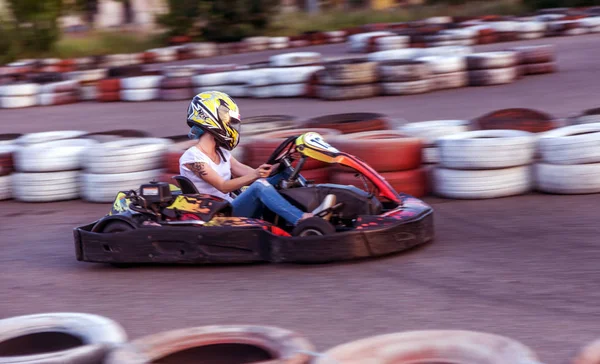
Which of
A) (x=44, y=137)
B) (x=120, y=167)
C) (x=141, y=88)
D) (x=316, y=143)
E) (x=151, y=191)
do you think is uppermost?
(x=316, y=143)

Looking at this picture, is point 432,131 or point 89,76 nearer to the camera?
point 432,131

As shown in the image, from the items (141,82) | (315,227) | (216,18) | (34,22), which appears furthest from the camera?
(216,18)

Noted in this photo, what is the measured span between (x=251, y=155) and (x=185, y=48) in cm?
1627

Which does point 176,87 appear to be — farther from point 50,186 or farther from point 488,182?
point 488,182

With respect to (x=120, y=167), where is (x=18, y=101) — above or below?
below

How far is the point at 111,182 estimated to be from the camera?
6809 millimetres

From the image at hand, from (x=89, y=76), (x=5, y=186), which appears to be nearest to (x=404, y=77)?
(x=5, y=186)

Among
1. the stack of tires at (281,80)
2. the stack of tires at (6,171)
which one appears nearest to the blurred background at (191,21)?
the stack of tires at (281,80)

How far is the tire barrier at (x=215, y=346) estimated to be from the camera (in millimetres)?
2938

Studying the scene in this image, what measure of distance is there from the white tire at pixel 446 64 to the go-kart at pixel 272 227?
303 inches

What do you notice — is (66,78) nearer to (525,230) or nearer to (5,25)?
(5,25)

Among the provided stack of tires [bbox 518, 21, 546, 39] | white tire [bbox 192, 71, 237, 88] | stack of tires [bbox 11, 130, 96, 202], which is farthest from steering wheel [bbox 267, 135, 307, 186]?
stack of tires [bbox 518, 21, 546, 39]

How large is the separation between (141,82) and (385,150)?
868cm

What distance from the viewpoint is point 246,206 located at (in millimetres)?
4762
